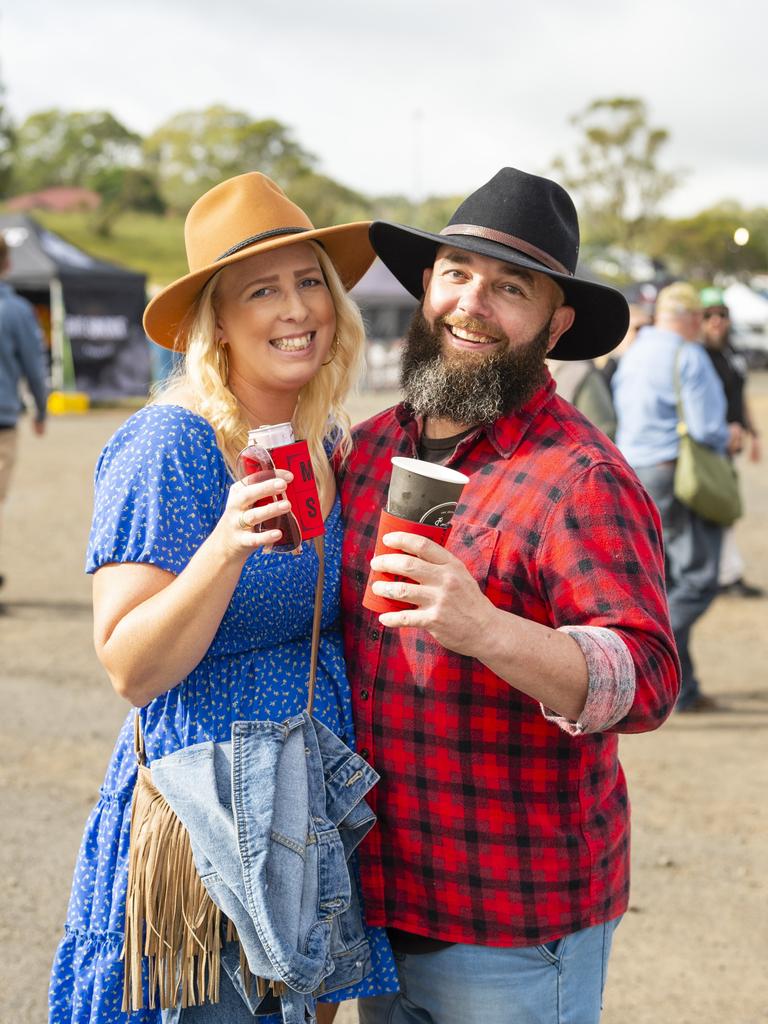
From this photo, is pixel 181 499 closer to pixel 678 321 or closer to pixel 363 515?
pixel 363 515

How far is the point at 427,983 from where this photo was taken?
2.12m

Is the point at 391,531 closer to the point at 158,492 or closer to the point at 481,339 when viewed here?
the point at 158,492

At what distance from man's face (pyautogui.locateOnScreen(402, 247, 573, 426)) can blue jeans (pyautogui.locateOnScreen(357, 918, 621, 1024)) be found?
3.29 feet

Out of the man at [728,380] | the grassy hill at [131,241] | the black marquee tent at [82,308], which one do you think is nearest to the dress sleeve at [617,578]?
the man at [728,380]

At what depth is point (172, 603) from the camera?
1.82 m

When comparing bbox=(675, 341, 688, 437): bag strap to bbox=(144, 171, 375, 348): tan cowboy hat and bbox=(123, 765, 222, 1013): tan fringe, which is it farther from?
bbox=(123, 765, 222, 1013): tan fringe

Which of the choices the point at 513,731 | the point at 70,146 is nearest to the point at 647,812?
the point at 513,731

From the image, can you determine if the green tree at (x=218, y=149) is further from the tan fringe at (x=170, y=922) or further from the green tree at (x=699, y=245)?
the tan fringe at (x=170, y=922)

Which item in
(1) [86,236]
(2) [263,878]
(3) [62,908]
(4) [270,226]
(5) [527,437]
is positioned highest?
(4) [270,226]

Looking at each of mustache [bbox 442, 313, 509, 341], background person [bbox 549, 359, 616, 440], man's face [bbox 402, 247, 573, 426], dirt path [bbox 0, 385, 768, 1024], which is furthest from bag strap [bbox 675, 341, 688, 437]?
mustache [bbox 442, 313, 509, 341]

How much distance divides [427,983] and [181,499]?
105 centimetres

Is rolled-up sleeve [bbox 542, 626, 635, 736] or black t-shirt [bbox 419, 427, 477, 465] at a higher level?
black t-shirt [bbox 419, 427, 477, 465]

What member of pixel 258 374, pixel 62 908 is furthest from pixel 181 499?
pixel 62 908

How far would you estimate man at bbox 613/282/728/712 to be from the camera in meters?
6.18
